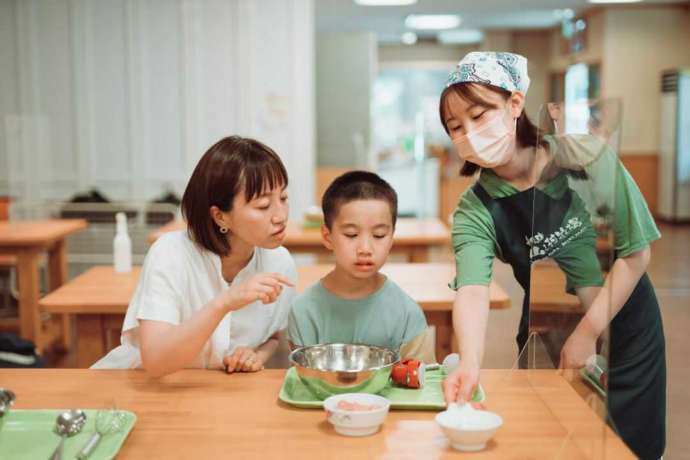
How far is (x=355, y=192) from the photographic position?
1633 millimetres

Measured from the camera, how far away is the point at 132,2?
6.02 meters

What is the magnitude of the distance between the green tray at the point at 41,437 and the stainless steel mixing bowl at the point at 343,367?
297 mm

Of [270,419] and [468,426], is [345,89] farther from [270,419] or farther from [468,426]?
[468,426]

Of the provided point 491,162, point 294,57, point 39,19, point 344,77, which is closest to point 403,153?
point 344,77

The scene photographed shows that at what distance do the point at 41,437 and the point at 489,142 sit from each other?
0.93m

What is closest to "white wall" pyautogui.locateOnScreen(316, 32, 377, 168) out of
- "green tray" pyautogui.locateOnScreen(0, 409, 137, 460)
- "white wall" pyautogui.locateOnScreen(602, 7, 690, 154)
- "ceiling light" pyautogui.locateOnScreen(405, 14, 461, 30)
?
"ceiling light" pyautogui.locateOnScreen(405, 14, 461, 30)

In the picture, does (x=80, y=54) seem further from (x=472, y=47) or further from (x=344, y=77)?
(x=472, y=47)

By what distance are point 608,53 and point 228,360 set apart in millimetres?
8937

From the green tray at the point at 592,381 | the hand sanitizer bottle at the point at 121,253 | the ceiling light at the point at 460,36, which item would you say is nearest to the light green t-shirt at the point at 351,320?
A: the green tray at the point at 592,381

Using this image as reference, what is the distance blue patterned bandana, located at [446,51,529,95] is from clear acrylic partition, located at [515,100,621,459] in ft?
0.66

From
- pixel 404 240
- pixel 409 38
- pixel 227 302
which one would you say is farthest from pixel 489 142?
pixel 409 38

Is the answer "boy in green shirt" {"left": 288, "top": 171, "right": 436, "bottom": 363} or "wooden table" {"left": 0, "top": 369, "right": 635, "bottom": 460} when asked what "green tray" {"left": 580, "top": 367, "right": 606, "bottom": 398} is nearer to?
"wooden table" {"left": 0, "top": 369, "right": 635, "bottom": 460}

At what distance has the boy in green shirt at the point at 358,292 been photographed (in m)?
1.60

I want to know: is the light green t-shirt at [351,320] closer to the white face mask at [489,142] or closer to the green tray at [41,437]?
the white face mask at [489,142]
